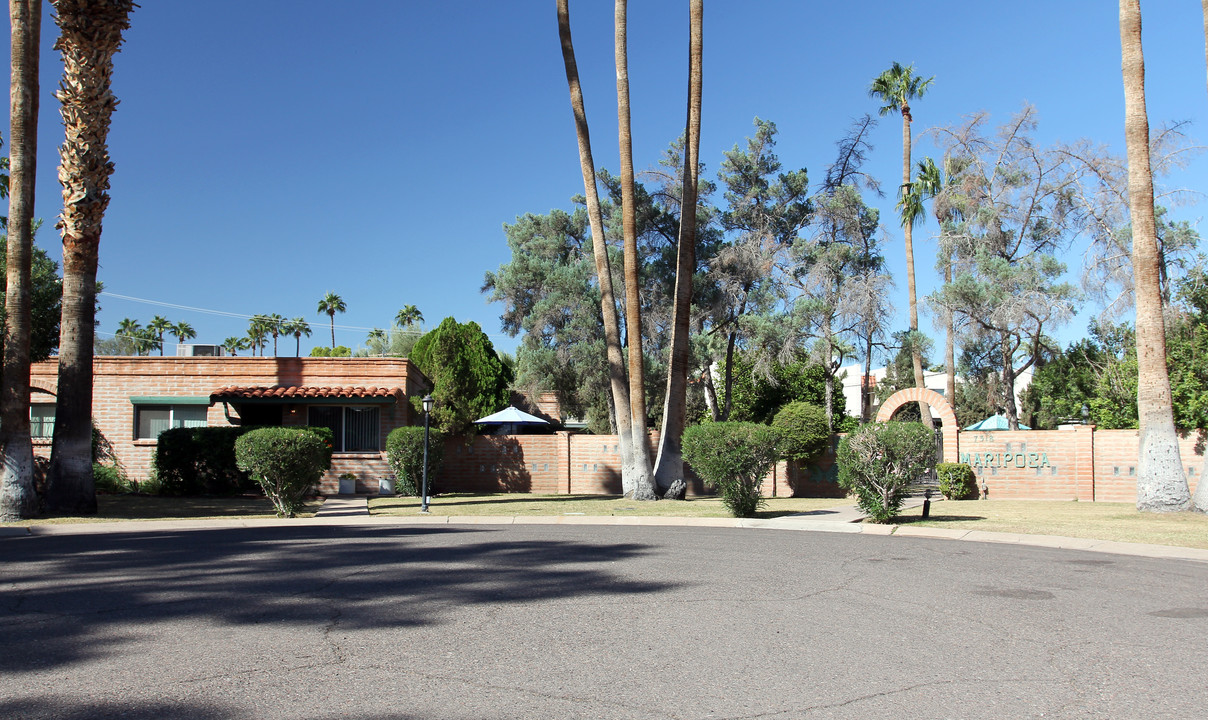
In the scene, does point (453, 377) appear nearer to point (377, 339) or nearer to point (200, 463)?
point (200, 463)

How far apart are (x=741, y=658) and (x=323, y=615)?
3.47m

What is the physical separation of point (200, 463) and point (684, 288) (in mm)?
13404

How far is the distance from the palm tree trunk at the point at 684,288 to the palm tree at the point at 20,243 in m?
14.2

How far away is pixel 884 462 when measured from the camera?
1550 centimetres

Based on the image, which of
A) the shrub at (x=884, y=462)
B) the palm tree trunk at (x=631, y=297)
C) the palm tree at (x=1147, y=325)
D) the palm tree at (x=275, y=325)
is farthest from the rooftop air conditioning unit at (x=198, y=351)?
the palm tree at (x=275, y=325)

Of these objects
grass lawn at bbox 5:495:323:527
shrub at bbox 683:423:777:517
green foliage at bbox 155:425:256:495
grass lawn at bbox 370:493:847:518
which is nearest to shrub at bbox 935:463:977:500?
grass lawn at bbox 370:493:847:518

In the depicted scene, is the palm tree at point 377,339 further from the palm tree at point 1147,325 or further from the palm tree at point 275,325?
the palm tree at point 1147,325

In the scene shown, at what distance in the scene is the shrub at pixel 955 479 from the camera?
75.8ft

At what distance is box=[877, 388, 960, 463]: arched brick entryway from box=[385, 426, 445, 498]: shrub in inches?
486

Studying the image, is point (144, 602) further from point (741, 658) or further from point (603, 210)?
point (603, 210)

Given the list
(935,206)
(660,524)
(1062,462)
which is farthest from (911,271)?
(660,524)

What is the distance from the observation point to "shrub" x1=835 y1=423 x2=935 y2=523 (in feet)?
49.8

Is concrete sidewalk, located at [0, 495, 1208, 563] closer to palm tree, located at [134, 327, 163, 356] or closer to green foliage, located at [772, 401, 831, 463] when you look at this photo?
green foliage, located at [772, 401, 831, 463]

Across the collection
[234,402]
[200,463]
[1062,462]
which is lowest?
[1062,462]
